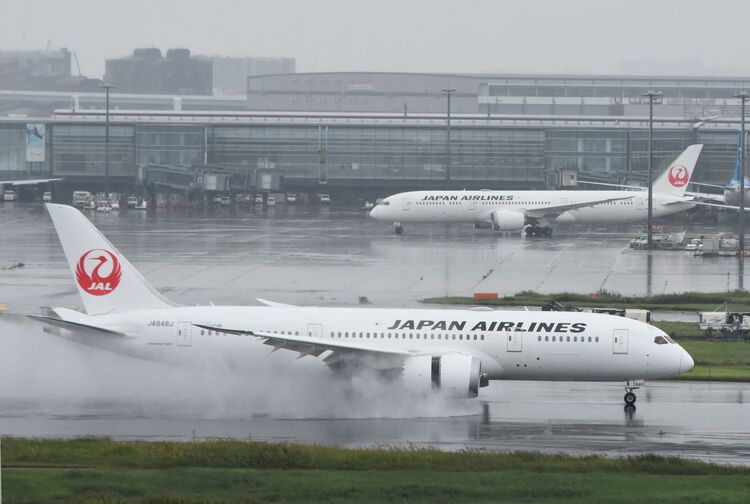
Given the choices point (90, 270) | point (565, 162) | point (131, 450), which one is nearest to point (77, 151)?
point (565, 162)

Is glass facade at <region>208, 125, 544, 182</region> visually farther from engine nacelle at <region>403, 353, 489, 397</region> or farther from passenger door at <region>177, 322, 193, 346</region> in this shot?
engine nacelle at <region>403, 353, 489, 397</region>

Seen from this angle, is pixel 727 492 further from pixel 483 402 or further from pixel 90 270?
pixel 90 270

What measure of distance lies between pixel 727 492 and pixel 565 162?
428 ft

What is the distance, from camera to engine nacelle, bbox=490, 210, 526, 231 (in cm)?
10444

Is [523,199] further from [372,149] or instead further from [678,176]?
[372,149]

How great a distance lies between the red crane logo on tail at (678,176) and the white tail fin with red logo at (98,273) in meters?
78.0

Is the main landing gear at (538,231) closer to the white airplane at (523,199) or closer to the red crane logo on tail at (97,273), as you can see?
the white airplane at (523,199)

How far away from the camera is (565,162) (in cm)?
15475

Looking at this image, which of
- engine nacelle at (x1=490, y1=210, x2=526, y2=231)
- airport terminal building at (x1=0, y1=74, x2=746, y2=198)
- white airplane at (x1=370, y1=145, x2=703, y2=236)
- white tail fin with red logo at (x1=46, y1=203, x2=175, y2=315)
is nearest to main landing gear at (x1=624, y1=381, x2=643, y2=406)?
white tail fin with red logo at (x1=46, y1=203, x2=175, y2=315)

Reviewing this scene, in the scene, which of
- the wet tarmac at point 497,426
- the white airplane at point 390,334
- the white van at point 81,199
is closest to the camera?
the wet tarmac at point 497,426

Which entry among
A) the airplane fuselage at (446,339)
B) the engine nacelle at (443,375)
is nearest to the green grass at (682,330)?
the airplane fuselage at (446,339)

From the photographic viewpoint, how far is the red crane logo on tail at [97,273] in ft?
132

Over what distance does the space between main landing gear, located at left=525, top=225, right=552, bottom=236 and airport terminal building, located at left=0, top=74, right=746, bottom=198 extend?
1776 inches

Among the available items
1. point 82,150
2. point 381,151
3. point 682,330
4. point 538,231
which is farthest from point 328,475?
point 82,150
